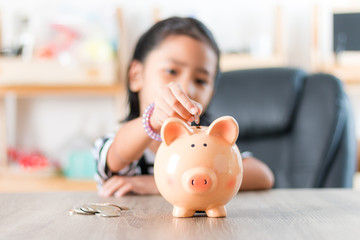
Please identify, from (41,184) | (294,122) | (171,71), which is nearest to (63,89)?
(41,184)

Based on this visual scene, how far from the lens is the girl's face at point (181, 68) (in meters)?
1.08

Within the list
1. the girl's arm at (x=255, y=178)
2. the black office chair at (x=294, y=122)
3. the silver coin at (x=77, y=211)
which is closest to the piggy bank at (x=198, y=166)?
the silver coin at (x=77, y=211)

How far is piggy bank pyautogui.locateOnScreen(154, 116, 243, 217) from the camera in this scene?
23.5 inches

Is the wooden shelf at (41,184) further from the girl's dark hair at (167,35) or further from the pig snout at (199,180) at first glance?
the pig snout at (199,180)

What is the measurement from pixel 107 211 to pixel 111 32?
2551 mm

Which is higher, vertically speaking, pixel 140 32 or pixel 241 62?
pixel 140 32

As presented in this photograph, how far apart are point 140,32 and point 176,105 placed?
2.63m

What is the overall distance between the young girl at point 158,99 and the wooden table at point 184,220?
0.38ft

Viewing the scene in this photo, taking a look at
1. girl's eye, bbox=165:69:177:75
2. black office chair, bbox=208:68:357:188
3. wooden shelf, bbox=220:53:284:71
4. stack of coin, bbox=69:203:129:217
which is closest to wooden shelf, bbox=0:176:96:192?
wooden shelf, bbox=220:53:284:71

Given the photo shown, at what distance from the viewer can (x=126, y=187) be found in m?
0.91

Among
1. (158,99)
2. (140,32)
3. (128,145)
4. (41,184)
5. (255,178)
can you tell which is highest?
(140,32)

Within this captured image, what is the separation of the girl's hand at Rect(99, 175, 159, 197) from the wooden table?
0.20 ft

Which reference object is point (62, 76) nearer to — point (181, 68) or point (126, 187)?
point (181, 68)

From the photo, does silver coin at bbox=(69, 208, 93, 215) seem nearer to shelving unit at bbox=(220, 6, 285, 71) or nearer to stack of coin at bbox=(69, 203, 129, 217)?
stack of coin at bbox=(69, 203, 129, 217)
